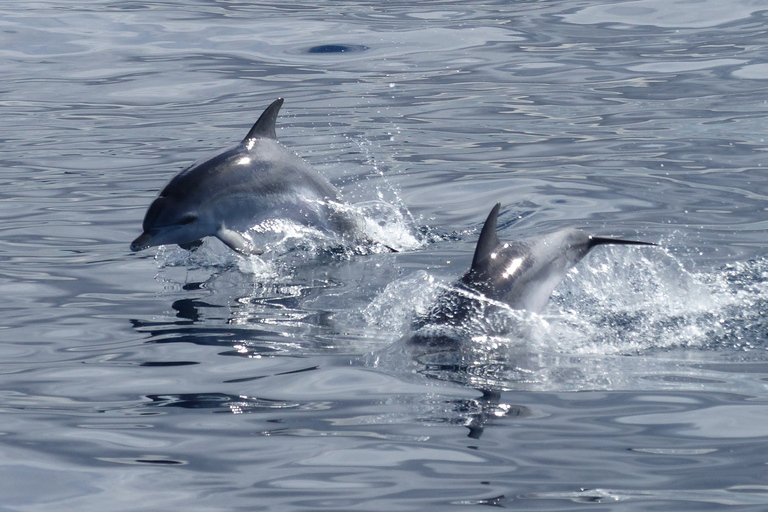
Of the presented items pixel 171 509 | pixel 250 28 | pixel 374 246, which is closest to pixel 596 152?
pixel 374 246

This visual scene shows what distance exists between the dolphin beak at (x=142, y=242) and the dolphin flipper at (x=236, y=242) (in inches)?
18.9

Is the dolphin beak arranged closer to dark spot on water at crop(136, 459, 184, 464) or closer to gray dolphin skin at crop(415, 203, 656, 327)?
gray dolphin skin at crop(415, 203, 656, 327)

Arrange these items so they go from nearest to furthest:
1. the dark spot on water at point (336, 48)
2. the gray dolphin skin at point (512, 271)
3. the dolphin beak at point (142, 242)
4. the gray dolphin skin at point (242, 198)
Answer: the gray dolphin skin at point (512, 271), the dolphin beak at point (142, 242), the gray dolphin skin at point (242, 198), the dark spot on water at point (336, 48)

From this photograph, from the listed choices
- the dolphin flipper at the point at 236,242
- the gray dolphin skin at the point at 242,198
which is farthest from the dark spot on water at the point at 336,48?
the dolphin flipper at the point at 236,242

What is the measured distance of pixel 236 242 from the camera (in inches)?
316

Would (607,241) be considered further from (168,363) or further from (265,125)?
(265,125)

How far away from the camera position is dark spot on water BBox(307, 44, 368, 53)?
19.9 meters

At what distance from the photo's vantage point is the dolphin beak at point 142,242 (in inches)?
311

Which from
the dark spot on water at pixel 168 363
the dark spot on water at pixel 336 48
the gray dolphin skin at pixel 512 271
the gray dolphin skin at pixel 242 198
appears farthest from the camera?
the dark spot on water at pixel 336 48

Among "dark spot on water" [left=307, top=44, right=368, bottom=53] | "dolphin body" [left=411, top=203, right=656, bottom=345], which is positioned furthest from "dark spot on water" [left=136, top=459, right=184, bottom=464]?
"dark spot on water" [left=307, top=44, right=368, bottom=53]

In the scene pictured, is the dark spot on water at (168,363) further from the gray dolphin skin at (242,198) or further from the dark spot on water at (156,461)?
the gray dolphin skin at (242,198)

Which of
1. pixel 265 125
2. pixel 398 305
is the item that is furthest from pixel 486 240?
pixel 265 125

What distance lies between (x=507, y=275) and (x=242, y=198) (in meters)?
2.58

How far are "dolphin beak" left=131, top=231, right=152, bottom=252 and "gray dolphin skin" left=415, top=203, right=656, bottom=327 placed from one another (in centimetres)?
257
